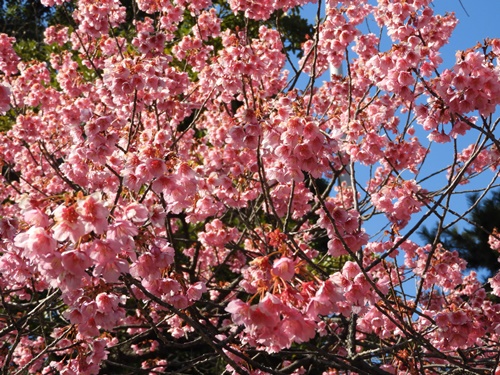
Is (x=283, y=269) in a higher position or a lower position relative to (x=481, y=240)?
lower

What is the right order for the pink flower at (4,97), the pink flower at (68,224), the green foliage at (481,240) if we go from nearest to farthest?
the pink flower at (68,224) → the pink flower at (4,97) → the green foliage at (481,240)

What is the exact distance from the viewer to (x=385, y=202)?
3881 mm

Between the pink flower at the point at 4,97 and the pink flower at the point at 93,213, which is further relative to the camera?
the pink flower at the point at 4,97

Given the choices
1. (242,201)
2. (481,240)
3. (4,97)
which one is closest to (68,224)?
(4,97)

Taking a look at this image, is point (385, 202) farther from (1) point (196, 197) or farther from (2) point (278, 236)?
(2) point (278, 236)

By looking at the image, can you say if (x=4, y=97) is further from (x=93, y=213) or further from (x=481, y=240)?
(x=481, y=240)

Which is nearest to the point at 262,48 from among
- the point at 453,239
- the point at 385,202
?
the point at 385,202

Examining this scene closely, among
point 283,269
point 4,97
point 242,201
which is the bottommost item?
point 283,269

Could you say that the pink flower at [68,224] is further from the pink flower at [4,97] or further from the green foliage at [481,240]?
the green foliage at [481,240]

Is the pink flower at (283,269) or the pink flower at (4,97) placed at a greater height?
the pink flower at (4,97)

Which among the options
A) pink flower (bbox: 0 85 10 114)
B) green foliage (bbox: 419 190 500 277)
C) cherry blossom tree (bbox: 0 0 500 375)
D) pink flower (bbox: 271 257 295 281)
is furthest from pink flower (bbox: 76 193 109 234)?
green foliage (bbox: 419 190 500 277)

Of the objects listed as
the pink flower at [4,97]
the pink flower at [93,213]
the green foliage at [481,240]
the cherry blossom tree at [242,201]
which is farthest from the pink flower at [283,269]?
the green foliage at [481,240]

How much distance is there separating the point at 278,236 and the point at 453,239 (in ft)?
30.7

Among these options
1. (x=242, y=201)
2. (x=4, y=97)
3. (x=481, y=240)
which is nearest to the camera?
(x=4, y=97)
